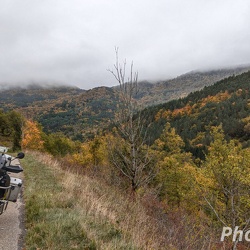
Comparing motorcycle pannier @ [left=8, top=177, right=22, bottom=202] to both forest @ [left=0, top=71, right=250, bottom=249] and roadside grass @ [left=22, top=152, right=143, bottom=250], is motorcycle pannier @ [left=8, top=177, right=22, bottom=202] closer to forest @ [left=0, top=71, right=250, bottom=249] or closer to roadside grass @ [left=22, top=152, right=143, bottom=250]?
roadside grass @ [left=22, top=152, right=143, bottom=250]

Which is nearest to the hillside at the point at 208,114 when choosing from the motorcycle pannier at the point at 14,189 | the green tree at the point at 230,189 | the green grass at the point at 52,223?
the green tree at the point at 230,189

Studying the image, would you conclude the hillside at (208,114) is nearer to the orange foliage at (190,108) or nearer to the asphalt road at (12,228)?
the orange foliage at (190,108)

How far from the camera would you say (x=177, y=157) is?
3788 centimetres

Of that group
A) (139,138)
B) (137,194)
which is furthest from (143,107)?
(137,194)

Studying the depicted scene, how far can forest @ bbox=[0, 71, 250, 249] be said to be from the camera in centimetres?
918

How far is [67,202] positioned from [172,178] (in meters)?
26.2

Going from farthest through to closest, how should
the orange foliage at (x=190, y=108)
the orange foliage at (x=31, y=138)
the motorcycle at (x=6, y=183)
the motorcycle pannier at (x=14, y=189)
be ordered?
the orange foliage at (x=190, y=108) → the orange foliage at (x=31, y=138) → the motorcycle pannier at (x=14, y=189) → the motorcycle at (x=6, y=183)

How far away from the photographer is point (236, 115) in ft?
429

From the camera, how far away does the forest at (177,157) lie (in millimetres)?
9180

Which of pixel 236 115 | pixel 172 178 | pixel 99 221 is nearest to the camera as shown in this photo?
pixel 99 221

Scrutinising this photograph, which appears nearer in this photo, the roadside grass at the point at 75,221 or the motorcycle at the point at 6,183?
the roadside grass at the point at 75,221

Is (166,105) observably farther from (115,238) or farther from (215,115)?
(115,238)

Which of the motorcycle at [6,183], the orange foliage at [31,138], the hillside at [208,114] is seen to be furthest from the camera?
the hillside at [208,114]

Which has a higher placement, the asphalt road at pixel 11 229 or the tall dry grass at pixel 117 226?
the asphalt road at pixel 11 229
